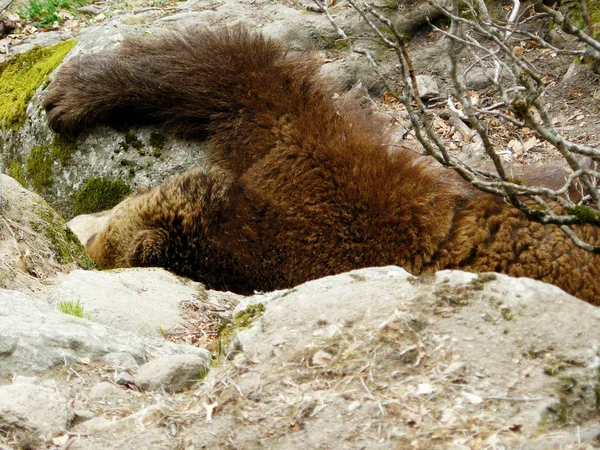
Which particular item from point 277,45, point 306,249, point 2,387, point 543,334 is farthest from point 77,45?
point 543,334

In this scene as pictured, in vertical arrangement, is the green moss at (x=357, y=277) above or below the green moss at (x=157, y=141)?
above

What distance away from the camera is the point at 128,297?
417 cm

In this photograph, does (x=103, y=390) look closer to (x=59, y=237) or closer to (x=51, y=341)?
(x=51, y=341)

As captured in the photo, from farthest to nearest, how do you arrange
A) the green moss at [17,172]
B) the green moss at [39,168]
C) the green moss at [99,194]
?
the green moss at [17,172] → the green moss at [39,168] → the green moss at [99,194]

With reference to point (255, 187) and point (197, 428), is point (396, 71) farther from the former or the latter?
point (197, 428)

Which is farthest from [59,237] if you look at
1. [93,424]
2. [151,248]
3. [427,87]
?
[427,87]

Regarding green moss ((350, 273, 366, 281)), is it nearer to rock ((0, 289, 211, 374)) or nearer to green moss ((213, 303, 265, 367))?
green moss ((213, 303, 265, 367))

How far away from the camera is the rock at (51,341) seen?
9.12 ft

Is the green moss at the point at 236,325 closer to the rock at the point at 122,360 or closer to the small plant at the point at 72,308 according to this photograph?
the rock at the point at 122,360

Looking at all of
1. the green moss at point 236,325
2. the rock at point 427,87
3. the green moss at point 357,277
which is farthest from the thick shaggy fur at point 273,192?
the rock at point 427,87

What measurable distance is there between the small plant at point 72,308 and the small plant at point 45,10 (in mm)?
7846

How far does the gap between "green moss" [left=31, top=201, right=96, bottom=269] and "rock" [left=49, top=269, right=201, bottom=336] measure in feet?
1.20

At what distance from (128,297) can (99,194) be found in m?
2.14

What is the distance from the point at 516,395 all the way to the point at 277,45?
12.8ft
